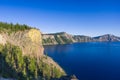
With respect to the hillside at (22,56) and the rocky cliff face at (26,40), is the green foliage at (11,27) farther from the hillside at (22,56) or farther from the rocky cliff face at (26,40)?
the rocky cliff face at (26,40)

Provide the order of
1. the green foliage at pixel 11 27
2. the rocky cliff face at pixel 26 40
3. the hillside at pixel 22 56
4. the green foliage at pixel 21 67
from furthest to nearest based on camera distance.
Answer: the green foliage at pixel 11 27, the rocky cliff face at pixel 26 40, the hillside at pixel 22 56, the green foliage at pixel 21 67

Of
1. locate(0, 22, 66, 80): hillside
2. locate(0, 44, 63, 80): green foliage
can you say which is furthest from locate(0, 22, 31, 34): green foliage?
locate(0, 44, 63, 80): green foliage

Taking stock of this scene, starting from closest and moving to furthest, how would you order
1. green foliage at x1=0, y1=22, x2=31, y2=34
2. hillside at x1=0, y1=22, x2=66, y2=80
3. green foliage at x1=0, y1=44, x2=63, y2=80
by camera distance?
green foliage at x1=0, y1=44, x2=63, y2=80
hillside at x1=0, y1=22, x2=66, y2=80
green foliage at x1=0, y1=22, x2=31, y2=34

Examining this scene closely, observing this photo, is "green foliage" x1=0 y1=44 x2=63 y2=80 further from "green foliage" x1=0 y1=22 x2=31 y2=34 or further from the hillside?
"green foliage" x1=0 y1=22 x2=31 y2=34

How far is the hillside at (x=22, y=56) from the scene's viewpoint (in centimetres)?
11338

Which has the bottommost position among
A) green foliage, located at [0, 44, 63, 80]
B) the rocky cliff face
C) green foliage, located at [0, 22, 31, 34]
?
green foliage, located at [0, 44, 63, 80]

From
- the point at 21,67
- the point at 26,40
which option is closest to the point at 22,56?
the point at 21,67

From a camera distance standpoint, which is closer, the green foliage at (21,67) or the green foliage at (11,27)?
the green foliage at (21,67)

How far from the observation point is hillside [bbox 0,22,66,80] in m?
113

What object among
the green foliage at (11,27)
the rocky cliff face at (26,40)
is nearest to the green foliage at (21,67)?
the rocky cliff face at (26,40)

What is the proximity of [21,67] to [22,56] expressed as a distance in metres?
13.8

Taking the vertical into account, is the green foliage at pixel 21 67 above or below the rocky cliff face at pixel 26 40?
below

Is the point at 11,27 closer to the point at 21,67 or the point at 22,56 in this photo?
the point at 22,56

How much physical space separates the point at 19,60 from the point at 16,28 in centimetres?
3519
